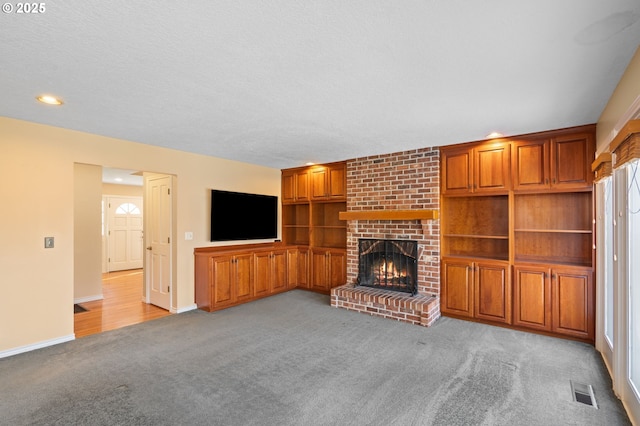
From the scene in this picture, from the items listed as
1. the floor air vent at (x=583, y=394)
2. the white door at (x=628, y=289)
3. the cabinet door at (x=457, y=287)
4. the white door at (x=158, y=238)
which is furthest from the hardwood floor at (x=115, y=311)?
the white door at (x=628, y=289)

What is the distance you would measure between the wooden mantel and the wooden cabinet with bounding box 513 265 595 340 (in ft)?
4.08

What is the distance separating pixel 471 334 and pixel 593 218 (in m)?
1.88

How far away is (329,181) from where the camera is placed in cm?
577

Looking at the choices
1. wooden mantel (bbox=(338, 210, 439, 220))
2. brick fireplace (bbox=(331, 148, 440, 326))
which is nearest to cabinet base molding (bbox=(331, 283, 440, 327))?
brick fireplace (bbox=(331, 148, 440, 326))

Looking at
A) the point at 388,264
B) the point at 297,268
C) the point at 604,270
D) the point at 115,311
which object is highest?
the point at 604,270

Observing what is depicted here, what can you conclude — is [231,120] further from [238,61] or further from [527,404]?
[527,404]

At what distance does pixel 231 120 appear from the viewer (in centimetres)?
327

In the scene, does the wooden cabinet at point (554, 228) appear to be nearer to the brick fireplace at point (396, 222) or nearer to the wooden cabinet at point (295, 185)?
the brick fireplace at point (396, 222)

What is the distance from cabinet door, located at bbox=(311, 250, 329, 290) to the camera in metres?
5.79

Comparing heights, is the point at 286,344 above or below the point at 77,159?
below

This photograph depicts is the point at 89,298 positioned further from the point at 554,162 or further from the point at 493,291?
the point at 554,162

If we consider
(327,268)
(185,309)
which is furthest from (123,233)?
(327,268)

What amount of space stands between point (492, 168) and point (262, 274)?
3.95 meters

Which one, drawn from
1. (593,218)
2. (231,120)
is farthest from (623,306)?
(231,120)
